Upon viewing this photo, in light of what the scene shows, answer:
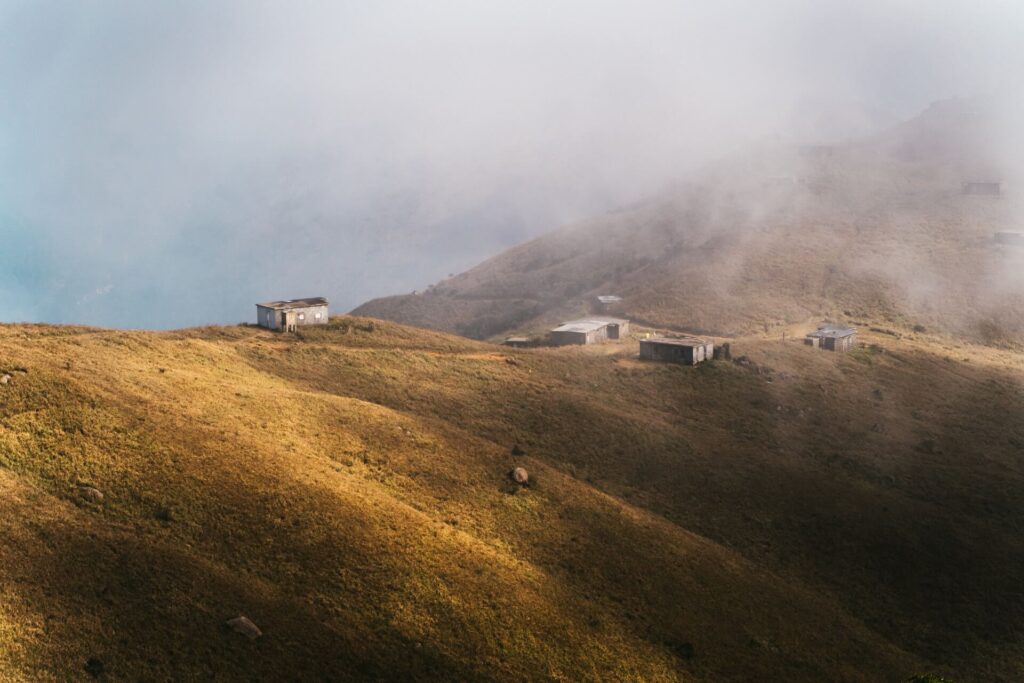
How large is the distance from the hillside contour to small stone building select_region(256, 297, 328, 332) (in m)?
47.9

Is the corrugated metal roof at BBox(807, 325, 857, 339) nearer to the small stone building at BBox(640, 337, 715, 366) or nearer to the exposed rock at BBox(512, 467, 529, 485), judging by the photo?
the small stone building at BBox(640, 337, 715, 366)

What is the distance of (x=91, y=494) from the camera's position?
3809cm

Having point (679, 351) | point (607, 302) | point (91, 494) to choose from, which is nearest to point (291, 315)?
point (679, 351)

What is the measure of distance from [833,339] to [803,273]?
49136mm

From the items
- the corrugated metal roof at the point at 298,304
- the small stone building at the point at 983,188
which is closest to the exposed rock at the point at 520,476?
the corrugated metal roof at the point at 298,304

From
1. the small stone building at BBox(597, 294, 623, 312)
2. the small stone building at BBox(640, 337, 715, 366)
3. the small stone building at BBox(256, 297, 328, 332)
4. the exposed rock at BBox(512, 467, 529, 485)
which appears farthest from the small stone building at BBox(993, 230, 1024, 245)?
the exposed rock at BBox(512, 467, 529, 485)

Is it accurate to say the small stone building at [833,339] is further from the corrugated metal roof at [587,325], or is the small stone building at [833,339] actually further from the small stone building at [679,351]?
the corrugated metal roof at [587,325]

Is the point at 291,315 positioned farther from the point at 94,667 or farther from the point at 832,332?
the point at 832,332

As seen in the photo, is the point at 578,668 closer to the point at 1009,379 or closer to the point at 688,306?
the point at 1009,379

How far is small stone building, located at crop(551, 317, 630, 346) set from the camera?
363 feet

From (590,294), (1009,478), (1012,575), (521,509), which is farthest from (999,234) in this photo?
(521,509)

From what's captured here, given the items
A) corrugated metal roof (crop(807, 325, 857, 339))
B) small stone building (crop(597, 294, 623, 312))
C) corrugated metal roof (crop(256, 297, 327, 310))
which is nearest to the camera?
corrugated metal roof (crop(256, 297, 327, 310))

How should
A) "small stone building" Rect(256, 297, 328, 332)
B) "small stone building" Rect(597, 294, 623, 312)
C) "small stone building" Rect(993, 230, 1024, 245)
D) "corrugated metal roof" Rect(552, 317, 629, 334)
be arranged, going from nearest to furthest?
"small stone building" Rect(256, 297, 328, 332), "corrugated metal roof" Rect(552, 317, 629, 334), "small stone building" Rect(597, 294, 623, 312), "small stone building" Rect(993, 230, 1024, 245)

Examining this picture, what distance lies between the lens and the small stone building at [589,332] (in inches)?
4350
